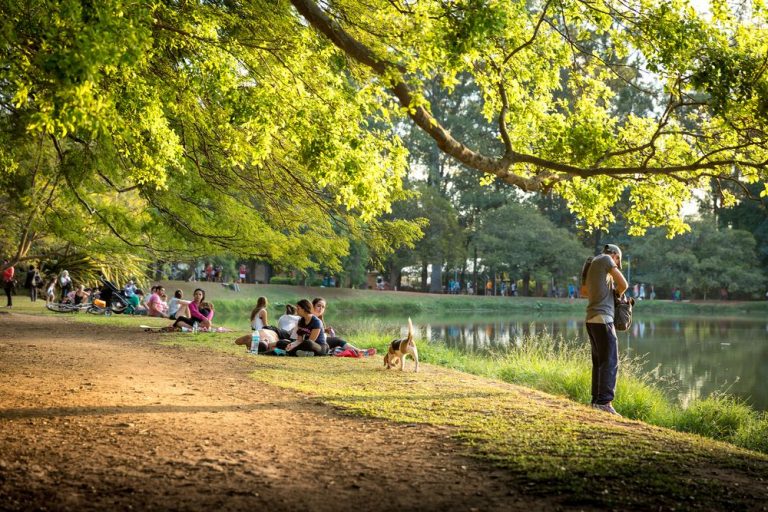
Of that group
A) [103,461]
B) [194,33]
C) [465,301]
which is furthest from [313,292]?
[103,461]

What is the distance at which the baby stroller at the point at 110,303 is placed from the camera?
82.6ft

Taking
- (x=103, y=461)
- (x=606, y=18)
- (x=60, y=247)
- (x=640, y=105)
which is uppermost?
(x=640, y=105)

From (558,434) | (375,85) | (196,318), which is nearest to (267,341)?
(196,318)

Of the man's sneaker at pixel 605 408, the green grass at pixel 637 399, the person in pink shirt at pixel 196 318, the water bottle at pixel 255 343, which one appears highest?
the person in pink shirt at pixel 196 318

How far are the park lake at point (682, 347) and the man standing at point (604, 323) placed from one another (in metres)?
4.69

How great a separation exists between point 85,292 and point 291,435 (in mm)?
23141

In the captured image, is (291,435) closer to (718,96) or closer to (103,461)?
(103,461)

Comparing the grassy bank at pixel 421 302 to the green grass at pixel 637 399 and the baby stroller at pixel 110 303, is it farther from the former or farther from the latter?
the green grass at pixel 637 399

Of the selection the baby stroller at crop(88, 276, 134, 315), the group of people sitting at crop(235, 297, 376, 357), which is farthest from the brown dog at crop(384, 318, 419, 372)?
the baby stroller at crop(88, 276, 134, 315)

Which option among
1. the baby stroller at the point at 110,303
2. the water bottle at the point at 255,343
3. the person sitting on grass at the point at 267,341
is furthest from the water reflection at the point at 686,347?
the baby stroller at the point at 110,303

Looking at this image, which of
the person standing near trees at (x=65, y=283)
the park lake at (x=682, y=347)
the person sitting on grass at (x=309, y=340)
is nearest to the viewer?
the person sitting on grass at (x=309, y=340)

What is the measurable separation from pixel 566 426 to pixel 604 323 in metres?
2.19

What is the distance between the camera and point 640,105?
171ft

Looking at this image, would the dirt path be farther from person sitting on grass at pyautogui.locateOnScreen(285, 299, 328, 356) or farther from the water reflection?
the water reflection
